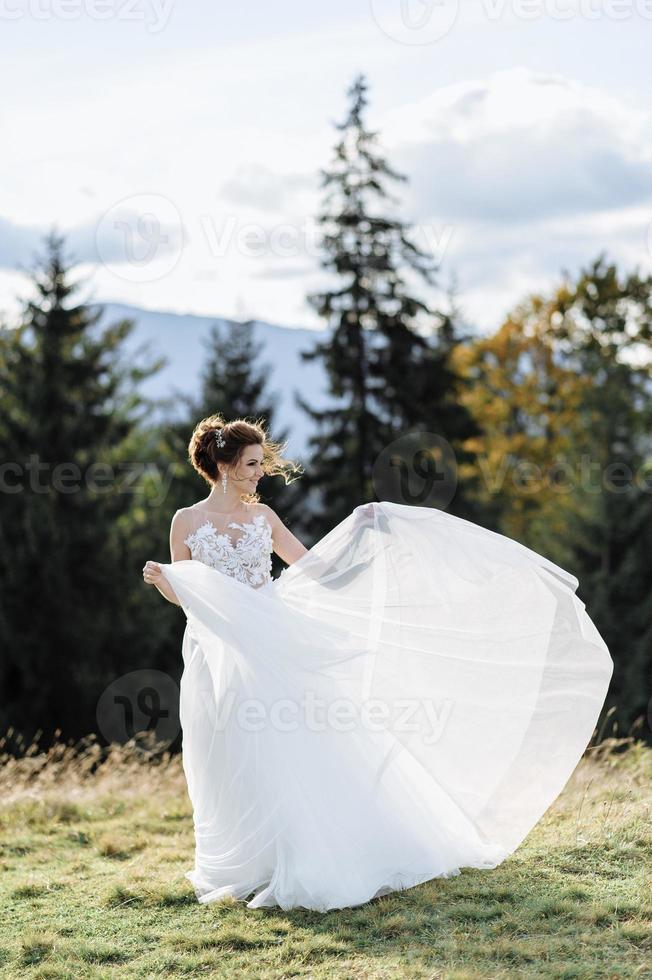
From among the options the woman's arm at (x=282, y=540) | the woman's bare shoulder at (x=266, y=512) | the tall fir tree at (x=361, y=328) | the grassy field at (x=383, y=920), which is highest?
the tall fir tree at (x=361, y=328)

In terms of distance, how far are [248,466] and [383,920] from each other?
2676 mm

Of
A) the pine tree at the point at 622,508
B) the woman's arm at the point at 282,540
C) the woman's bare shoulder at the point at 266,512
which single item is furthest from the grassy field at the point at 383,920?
the pine tree at the point at 622,508

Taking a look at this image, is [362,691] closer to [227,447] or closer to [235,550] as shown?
[235,550]

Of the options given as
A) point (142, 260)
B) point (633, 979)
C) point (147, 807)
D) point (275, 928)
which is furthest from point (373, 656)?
point (142, 260)

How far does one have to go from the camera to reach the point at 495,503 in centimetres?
2872

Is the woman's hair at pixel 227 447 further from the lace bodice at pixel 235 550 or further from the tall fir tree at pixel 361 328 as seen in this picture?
the tall fir tree at pixel 361 328

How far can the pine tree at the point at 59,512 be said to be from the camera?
24531mm

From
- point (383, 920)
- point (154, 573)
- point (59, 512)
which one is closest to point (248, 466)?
point (154, 573)

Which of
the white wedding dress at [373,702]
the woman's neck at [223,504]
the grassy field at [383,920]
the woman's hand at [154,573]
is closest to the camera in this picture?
the grassy field at [383,920]

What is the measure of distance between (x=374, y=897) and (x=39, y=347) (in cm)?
2371

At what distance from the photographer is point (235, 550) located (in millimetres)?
6145

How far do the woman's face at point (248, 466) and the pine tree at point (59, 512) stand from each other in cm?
1912

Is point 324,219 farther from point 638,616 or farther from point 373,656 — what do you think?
point 373,656

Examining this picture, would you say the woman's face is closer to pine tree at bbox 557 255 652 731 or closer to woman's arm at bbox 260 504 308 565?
woman's arm at bbox 260 504 308 565
